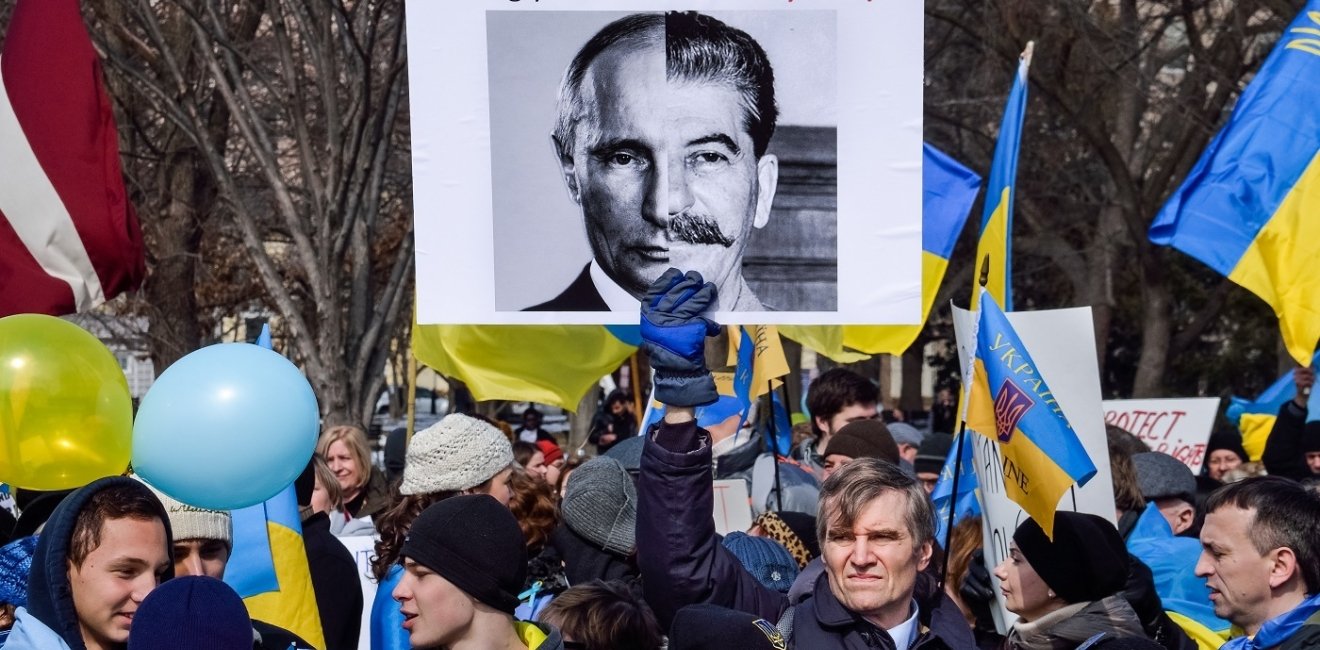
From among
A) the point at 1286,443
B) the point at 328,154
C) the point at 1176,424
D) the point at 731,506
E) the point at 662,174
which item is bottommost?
the point at 1176,424

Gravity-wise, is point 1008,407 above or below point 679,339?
below

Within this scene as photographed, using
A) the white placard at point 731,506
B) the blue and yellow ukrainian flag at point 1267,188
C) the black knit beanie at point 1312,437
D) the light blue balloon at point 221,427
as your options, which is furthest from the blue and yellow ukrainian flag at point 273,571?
the black knit beanie at point 1312,437

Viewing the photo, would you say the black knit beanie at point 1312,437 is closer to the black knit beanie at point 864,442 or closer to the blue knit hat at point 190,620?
the black knit beanie at point 864,442

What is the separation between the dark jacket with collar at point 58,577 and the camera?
3311 millimetres

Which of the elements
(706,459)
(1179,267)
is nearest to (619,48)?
(706,459)

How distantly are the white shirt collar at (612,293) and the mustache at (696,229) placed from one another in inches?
9.5

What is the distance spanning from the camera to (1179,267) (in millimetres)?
33344

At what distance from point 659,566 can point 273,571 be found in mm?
1660

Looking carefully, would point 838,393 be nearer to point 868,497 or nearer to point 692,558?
point 868,497

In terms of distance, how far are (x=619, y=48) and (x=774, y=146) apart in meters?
0.59

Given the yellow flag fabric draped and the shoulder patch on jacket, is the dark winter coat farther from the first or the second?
the yellow flag fabric draped

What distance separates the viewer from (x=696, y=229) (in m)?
5.01

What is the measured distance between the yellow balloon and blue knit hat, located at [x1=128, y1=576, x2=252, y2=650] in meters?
1.21

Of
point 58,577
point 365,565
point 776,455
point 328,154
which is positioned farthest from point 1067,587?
point 328,154
